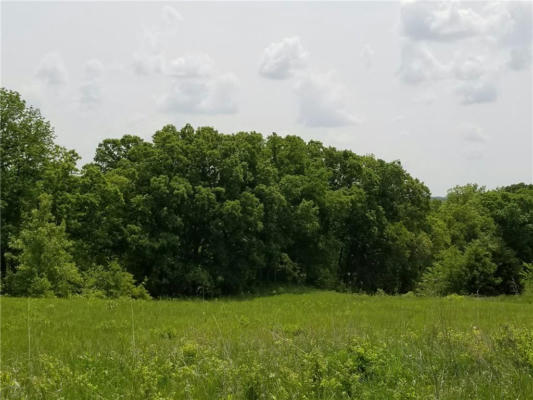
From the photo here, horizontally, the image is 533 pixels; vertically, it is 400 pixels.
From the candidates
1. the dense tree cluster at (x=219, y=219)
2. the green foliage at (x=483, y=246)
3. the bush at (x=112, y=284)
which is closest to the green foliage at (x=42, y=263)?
the dense tree cluster at (x=219, y=219)

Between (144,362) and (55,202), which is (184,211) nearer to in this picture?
(55,202)

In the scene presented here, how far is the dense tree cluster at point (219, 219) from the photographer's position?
30.4m

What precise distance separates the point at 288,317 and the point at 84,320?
265 inches

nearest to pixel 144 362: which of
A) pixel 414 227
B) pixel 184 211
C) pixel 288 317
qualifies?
pixel 288 317

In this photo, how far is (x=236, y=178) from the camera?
36125mm

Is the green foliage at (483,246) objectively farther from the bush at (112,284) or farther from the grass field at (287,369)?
the grass field at (287,369)

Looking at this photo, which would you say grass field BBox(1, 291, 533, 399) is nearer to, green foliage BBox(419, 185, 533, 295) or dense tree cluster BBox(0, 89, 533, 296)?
dense tree cluster BBox(0, 89, 533, 296)

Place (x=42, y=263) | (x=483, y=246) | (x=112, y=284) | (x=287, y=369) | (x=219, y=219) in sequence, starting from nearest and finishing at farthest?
(x=287, y=369) → (x=42, y=263) → (x=112, y=284) → (x=219, y=219) → (x=483, y=246)

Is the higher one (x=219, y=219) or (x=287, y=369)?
(x=219, y=219)

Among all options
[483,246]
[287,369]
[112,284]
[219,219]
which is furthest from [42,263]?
[483,246]

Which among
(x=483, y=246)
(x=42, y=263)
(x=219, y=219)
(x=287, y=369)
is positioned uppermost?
(x=219, y=219)

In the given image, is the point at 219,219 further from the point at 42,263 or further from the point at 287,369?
the point at 287,369

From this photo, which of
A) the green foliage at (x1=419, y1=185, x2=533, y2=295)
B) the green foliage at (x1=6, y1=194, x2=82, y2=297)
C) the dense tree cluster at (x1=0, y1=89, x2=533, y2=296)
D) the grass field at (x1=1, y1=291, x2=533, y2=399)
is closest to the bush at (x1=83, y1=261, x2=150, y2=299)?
the dense tree cluster at (x1=0, y1=89, x2=533, y2=296)

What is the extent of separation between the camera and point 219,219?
3522cm
